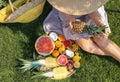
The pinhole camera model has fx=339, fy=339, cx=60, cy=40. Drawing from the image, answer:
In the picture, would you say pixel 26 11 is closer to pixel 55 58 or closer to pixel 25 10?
pixel 25 10

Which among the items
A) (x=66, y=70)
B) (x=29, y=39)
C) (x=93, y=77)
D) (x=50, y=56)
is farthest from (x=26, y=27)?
(x=93, y=77)

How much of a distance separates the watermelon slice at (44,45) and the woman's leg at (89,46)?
0.30m

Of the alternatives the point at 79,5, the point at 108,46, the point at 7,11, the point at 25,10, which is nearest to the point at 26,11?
the point at 25,10

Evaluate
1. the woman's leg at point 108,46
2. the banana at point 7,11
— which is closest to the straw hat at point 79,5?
the woman's leg at point 108,46

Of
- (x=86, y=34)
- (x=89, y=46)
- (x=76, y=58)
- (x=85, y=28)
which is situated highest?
(x=85, y=28)

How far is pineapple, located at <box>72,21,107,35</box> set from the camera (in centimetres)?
333

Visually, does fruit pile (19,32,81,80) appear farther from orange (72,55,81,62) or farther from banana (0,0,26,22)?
banana (0,0,26,22)

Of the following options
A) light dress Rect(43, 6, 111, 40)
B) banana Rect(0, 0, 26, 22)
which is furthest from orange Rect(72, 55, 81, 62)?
banana Rect(0, 0, 26, 22)

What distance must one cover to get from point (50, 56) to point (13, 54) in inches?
17.1

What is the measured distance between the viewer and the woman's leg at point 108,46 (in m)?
3.55

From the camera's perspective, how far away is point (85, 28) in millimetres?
3371

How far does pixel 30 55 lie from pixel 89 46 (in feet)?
2.22

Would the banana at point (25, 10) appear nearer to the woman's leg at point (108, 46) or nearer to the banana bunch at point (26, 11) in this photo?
the banana bunch at point (26, 11)

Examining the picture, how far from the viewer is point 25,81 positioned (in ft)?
12.4
